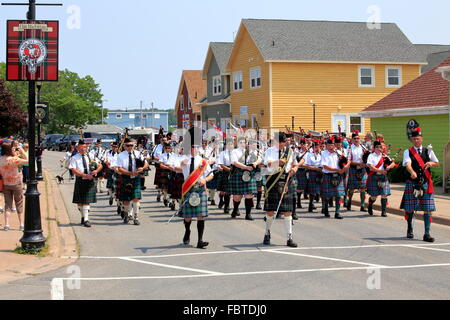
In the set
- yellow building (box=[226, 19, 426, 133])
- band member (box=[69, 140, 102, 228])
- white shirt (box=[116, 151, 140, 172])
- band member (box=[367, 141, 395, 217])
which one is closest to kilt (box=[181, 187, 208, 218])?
white shirt (box=[116, 151, 140, 172])

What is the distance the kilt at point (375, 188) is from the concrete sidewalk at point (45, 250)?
7.15 m

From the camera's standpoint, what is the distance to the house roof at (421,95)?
23.1 m

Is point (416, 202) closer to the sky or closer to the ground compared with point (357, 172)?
closer to the ground

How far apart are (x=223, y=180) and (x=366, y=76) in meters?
23.9

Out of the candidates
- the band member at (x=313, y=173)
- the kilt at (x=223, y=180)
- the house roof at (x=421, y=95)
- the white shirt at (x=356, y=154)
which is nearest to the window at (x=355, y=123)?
the house roof at (x=421, y=95)

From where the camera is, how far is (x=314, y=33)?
37938mm

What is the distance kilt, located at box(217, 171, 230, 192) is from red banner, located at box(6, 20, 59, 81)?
6002 millimetres

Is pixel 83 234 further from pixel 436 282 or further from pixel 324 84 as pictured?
pixel 324 84

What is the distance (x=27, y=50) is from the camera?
405 inches

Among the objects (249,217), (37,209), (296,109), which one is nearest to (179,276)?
(37,209)

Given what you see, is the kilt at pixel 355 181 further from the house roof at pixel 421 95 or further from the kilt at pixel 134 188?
the house roof at pixel 421 95

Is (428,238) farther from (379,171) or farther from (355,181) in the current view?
(355,181)

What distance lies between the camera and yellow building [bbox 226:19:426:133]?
36.0m

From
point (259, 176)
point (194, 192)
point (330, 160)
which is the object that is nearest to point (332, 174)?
point (330, 160)
